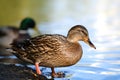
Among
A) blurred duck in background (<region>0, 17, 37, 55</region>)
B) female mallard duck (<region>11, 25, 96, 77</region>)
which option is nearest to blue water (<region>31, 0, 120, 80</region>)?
female mallard duck (<region>11, 25, 96, 77</region>)

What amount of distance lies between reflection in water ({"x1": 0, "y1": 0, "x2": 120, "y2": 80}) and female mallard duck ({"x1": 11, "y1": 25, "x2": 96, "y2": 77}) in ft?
1.15

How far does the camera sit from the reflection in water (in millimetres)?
8820

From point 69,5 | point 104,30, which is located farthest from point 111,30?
point 69,5

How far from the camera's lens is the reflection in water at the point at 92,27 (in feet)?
Answer: 28.9

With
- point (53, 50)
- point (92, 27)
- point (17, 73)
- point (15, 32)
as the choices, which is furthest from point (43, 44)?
point (15, 32)

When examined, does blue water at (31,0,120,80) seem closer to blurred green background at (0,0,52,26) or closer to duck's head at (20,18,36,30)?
duck's head at (20,18,36,30)

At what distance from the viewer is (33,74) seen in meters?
8.12

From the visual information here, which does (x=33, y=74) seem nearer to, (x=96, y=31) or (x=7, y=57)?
(x=7, y=57)

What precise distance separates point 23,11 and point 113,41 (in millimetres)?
8818

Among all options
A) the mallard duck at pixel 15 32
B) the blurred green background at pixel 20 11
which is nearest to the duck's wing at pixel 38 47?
the mallard duck at pixel 15 32

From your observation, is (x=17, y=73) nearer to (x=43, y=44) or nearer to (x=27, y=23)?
(x=43, y=44)

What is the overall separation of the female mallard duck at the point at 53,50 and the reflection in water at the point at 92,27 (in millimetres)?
349

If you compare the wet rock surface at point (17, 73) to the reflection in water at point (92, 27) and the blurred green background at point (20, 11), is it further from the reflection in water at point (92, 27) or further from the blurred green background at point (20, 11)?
the blurred green background at point (20, 11)

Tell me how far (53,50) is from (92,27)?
597cm
